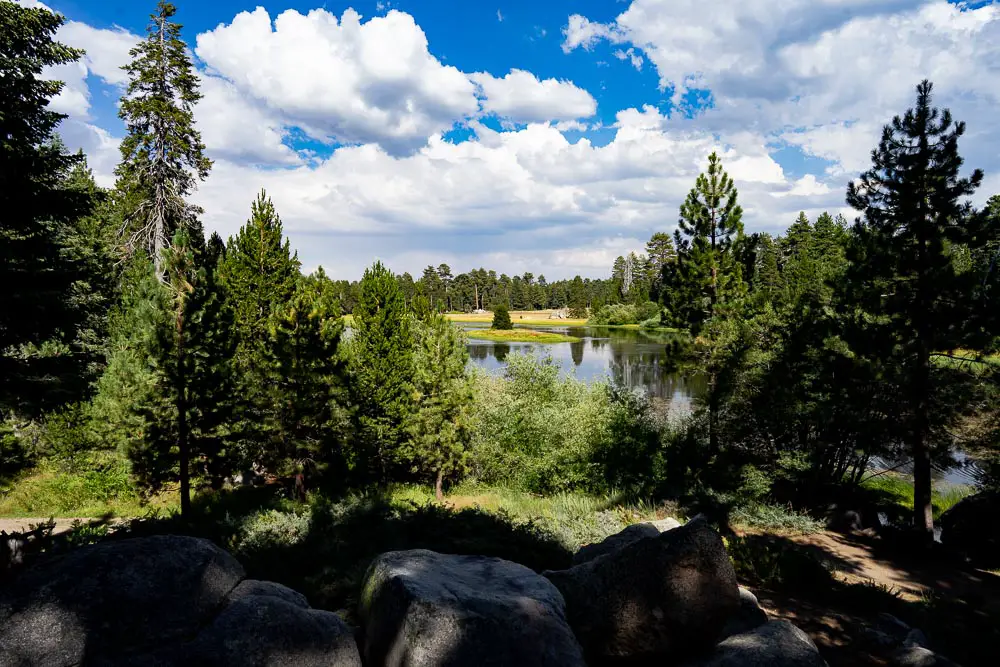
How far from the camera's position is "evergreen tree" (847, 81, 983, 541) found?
1553 cm

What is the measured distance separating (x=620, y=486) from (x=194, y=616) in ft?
68.3

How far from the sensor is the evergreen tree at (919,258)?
15.5 m

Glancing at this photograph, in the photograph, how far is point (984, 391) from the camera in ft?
52.4

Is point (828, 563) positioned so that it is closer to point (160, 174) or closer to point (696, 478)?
point (696, 478)

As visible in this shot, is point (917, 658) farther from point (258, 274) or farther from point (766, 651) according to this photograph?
point (258, 274)

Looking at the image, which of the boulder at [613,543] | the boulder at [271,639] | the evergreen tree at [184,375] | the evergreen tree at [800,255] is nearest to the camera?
the boulder at [271,639]

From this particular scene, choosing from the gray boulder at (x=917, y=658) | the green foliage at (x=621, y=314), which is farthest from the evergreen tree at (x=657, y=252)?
the gray boulder at (x=917, y=658)

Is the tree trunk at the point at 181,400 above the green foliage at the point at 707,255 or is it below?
below

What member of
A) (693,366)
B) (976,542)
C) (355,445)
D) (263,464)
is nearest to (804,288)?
(693,366)

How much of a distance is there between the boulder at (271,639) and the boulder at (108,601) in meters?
0.27

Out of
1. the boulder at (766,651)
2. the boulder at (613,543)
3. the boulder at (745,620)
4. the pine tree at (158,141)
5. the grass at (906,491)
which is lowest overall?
the grass at (906,491)

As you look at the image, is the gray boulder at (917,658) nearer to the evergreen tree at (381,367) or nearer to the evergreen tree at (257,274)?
the evergreen tree at (381,367)

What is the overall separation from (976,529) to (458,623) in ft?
62.0

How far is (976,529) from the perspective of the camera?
15.5 metres
